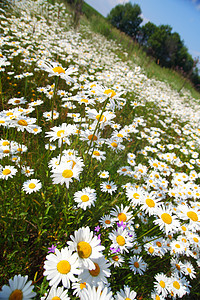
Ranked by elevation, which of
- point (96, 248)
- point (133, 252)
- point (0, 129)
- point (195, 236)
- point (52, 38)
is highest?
Result: point (52, 38)

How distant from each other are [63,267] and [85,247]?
0.54ft

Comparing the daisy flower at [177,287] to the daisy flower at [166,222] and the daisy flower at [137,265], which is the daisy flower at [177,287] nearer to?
the daisy flower at [137,265]

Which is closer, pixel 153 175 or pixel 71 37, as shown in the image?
pixel 153 175

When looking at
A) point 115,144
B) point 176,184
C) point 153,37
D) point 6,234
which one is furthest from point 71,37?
point 153,37

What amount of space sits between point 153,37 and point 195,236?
36332 mm

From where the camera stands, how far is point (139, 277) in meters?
1.78

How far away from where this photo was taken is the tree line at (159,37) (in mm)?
27650

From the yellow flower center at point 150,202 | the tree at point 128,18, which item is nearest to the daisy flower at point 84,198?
the yellow flower center at point 150,202

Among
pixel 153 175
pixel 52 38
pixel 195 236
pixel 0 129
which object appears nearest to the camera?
pixel 195 236

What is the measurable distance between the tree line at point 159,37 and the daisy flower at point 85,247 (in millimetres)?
30179

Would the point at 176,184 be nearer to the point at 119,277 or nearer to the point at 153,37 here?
the point at 119,277

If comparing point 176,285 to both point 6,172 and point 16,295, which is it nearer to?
point 16,295

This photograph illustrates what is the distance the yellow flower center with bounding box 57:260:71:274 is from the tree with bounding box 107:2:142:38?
129 ft

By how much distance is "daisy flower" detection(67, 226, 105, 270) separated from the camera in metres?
0.94
